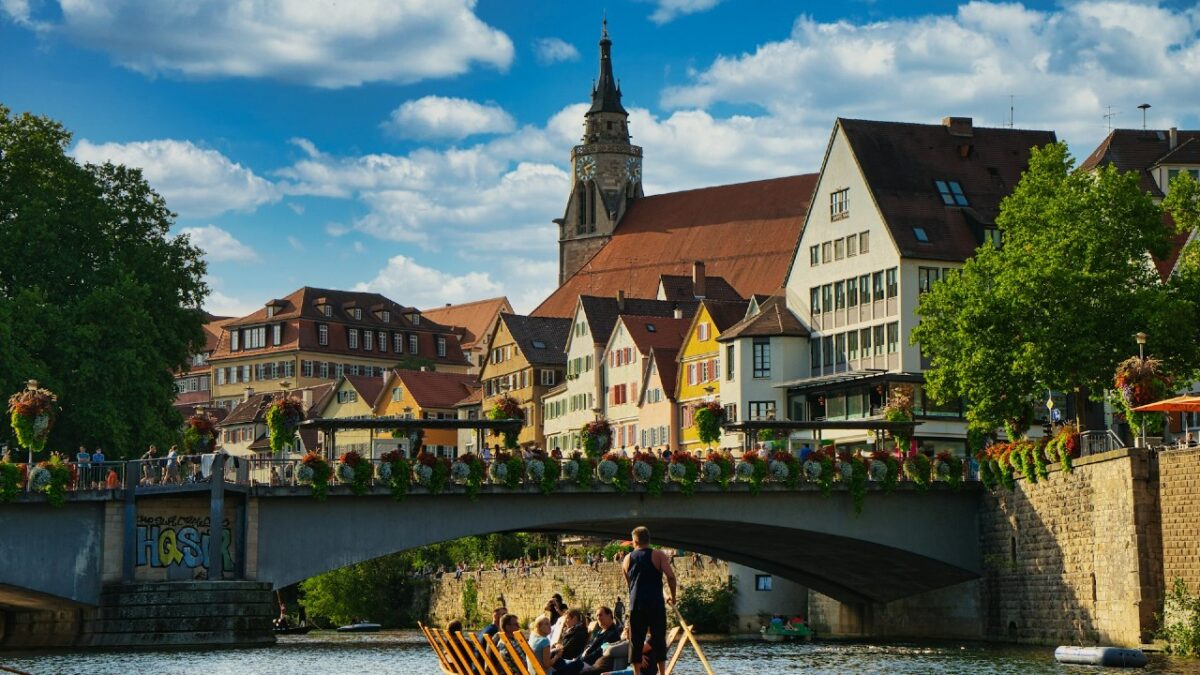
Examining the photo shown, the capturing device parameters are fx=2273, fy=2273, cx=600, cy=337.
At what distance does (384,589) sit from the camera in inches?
3974

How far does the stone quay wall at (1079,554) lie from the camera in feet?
178

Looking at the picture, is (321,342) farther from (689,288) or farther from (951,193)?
(951,193)

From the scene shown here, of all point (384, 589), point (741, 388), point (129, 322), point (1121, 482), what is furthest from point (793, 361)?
point (1121, 482)

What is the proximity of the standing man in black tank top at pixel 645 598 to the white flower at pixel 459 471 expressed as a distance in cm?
A: 3148

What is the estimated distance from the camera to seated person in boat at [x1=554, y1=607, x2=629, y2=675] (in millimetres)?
34188

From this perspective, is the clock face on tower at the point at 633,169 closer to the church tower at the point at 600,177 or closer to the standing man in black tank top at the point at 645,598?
the church tower at the point at 600,177

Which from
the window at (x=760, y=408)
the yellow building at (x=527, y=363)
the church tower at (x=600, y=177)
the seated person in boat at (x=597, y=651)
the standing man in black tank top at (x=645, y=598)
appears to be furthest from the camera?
the church tower at (x=600, y=177)


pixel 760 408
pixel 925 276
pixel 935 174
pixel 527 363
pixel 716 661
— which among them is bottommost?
pixel 716 661

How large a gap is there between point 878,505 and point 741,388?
27.5 metres

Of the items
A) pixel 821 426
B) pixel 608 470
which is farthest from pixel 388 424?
pixel 821 426

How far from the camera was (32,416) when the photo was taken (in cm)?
6122

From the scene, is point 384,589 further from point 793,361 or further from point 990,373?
point 990,373

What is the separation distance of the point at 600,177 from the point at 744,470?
320ft

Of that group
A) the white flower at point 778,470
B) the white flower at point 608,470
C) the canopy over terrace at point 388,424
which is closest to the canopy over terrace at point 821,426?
the white flower at point 778,470
